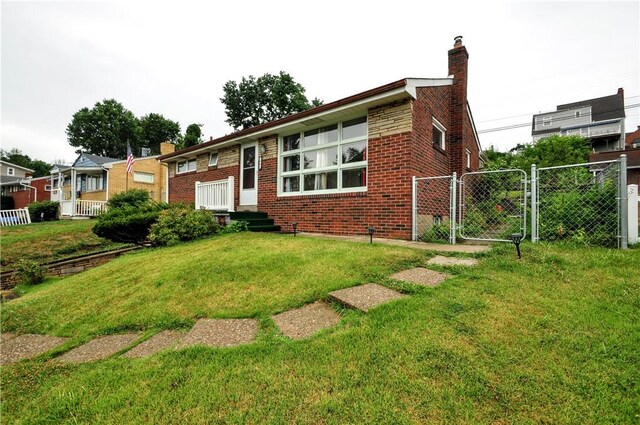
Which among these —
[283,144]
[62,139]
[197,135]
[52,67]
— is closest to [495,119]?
[283,144]

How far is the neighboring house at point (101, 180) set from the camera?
1880 cm

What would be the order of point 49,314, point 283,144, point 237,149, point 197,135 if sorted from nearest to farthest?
point 49,314 < point 283,144 < point 237,149 < point 197,135

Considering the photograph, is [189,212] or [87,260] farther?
[189,212]

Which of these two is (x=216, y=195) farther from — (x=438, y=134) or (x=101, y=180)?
(x=101, y=180)

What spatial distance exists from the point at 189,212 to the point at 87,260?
2797 millimetres

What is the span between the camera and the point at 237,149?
9.85 meters

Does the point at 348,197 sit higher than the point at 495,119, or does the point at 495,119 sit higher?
the point at 495,119

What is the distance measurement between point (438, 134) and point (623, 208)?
187 inches

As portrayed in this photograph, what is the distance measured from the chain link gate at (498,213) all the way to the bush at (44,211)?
86.3 ft

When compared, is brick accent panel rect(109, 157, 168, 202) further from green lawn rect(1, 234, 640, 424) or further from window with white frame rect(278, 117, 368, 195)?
green lawn rect(1, 234, 640, 424)

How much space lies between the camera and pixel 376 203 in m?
6.41

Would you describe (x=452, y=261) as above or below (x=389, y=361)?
above

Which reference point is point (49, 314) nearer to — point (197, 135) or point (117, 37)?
point (117, 37)

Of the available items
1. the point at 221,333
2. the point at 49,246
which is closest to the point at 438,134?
the point at 221,333
